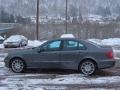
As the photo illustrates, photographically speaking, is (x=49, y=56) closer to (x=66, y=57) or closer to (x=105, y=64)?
(x=66, y=57)

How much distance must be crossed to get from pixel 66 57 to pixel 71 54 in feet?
0.73

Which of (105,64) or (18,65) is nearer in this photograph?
(105,64)

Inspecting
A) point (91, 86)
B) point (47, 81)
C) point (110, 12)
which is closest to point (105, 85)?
point (91, 86)

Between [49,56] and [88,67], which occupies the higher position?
[49,56]

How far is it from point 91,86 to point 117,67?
4978mm

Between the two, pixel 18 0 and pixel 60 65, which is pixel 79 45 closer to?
pixel 60 65

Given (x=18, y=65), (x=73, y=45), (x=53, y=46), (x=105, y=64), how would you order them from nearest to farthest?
1. (x=105, y=64)
2. (x=73, y=45)
3. (x=53, y=46)
4. (x=18, y=65)

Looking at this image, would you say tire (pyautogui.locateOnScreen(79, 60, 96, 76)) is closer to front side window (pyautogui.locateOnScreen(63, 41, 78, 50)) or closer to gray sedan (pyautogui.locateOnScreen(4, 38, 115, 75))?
gray sedan (pyautogui.locateOnScreen(4, 38, 115, 75))

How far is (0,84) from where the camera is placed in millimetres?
12820

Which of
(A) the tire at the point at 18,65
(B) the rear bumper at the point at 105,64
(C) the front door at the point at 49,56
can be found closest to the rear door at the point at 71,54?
(C) the front door at the point at 49,56

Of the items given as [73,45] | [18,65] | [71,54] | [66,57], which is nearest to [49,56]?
[66,57]

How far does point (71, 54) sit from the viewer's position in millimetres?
14852

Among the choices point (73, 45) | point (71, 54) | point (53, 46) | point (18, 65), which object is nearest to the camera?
point (71, 54)

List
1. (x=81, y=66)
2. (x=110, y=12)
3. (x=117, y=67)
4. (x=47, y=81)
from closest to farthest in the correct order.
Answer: (x=47, y=81), (x=81, y=66), (x=117, y=67), (x=110, y=12)
